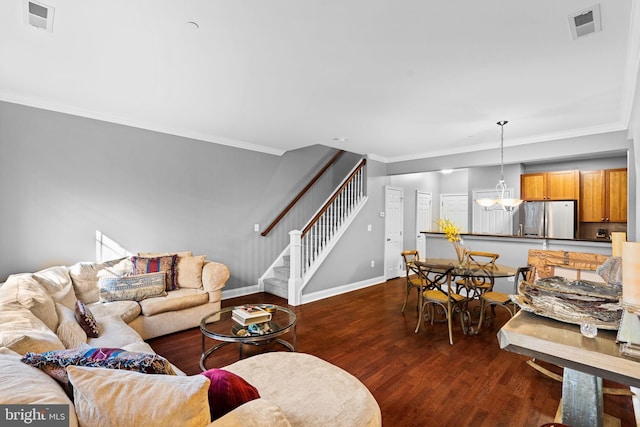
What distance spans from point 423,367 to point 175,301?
264 centimetres

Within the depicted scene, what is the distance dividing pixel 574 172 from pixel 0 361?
7872mm

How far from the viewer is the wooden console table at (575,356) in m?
1.08

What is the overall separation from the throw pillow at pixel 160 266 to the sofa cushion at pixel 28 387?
2.72 m

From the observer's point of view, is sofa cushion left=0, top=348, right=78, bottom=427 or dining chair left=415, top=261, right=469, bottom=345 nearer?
sofa cushion left=0, top=348, right=78, bottom=427

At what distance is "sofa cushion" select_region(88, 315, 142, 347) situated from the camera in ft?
7.28

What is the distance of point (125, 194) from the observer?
12.9 feet

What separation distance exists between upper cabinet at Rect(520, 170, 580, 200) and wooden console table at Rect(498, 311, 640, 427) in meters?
5.76

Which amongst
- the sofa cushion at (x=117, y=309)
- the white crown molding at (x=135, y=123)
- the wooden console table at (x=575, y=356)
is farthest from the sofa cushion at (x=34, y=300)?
the wooden console table at (x=575, y=356)

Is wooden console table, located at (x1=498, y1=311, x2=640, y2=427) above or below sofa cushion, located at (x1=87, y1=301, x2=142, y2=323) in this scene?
above

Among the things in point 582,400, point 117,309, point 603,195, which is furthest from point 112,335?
point 603,195

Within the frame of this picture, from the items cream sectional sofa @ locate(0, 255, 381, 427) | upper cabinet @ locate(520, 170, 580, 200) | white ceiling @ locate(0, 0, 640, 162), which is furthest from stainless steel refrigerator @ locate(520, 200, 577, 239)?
cream sectional sofa @ locate(0, 255, 381, 427)

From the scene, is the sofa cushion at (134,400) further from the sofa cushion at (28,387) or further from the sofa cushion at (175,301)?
the sofa cushion at (175,301)

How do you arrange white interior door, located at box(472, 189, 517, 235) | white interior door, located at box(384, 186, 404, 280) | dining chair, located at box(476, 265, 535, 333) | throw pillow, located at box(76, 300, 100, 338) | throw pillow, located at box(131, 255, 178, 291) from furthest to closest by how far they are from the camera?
white interior door, located at box(472, 189, 517, 235) < white interior door, located at box(384, 186, 404, 280) < throw pillow, located at box(131, 255, 178, 291) < dining chair, located at box(476, 265, 535, 333) < throw pillow, located at box(76, 300, 100, 338)

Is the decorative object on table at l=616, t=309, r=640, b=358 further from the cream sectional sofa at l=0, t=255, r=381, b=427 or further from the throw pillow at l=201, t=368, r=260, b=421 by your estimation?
the throw pillow at l=201, t=368, r=260, b=421
